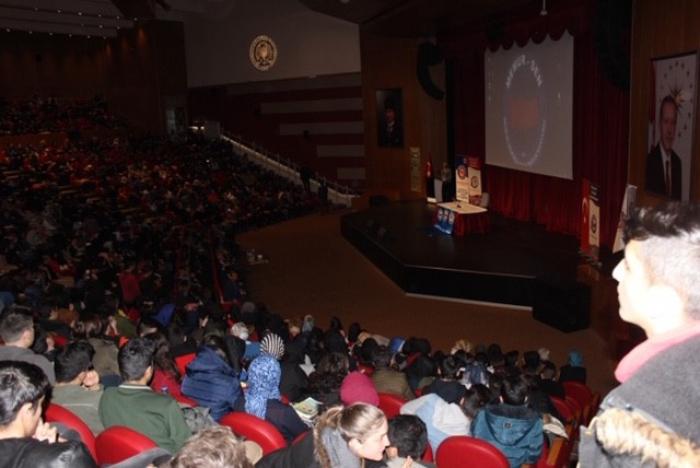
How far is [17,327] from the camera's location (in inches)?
144

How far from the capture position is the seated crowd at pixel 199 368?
7.60ft

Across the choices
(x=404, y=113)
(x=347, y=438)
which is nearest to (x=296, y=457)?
(x=347, y=438)

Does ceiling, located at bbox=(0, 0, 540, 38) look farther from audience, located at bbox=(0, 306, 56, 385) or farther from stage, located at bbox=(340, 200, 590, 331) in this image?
audience, located at bbox=(0, 306, 56, 385)

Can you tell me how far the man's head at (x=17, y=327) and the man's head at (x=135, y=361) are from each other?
0.88 meters

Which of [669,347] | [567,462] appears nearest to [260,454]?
[567,462]

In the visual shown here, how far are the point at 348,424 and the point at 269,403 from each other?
1.38 meters

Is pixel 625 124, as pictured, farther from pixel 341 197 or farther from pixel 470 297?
pixel 341 197

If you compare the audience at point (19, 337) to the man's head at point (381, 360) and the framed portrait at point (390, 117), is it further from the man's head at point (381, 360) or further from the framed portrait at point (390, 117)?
the framed portrait at point (390, 117)

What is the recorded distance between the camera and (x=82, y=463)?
5.91 feet

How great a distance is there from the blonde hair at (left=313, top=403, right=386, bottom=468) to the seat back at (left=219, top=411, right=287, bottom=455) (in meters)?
0.81

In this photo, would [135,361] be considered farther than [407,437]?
Yes

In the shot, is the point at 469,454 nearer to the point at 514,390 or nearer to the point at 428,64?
the point at 514,390

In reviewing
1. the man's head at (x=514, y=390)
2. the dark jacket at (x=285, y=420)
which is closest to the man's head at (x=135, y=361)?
the dark jacket at (x=285, y=420)

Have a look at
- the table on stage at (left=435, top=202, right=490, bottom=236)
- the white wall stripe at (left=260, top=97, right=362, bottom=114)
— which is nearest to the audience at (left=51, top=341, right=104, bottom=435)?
the table on stage at (left=435, top=202, right=490, bottom=236)
